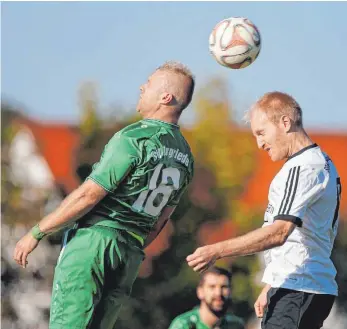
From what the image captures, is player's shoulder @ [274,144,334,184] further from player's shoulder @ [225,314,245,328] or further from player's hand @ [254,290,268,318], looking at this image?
player's shoulder @ [225,314,245,328]

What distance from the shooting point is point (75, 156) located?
26.0 metres

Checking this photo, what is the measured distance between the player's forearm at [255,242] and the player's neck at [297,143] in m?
0.65

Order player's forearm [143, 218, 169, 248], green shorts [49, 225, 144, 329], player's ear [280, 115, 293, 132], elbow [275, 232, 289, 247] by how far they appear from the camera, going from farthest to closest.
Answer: player's forearm [143, 218, 169, 248] < green shorts [49, 225, 144, 329] < player's ear [280, 115, 293, 132] < elbow [275, 232, 289, 247]

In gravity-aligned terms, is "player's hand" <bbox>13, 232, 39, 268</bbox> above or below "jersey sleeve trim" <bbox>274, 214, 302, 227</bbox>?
below

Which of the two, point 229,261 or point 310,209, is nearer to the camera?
point 310,209

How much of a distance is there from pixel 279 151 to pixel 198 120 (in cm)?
2471

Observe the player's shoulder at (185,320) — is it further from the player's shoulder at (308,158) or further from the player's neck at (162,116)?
the player's shoulder at (308,158)

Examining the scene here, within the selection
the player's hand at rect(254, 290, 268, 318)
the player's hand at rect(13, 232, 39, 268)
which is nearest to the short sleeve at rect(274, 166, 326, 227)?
the player's hand at rect(254, 290, 268, 318)

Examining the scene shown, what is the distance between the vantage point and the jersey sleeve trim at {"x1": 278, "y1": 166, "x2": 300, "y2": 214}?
22.9 ft

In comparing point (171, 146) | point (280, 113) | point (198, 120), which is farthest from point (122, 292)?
point (198, 120)

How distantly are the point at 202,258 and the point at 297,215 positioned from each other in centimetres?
80

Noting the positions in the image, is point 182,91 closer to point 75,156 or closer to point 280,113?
point 280,113

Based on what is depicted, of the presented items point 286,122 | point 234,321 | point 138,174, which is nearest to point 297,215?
point 286,122

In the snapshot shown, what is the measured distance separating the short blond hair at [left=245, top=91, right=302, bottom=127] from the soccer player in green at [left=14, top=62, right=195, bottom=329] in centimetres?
82
